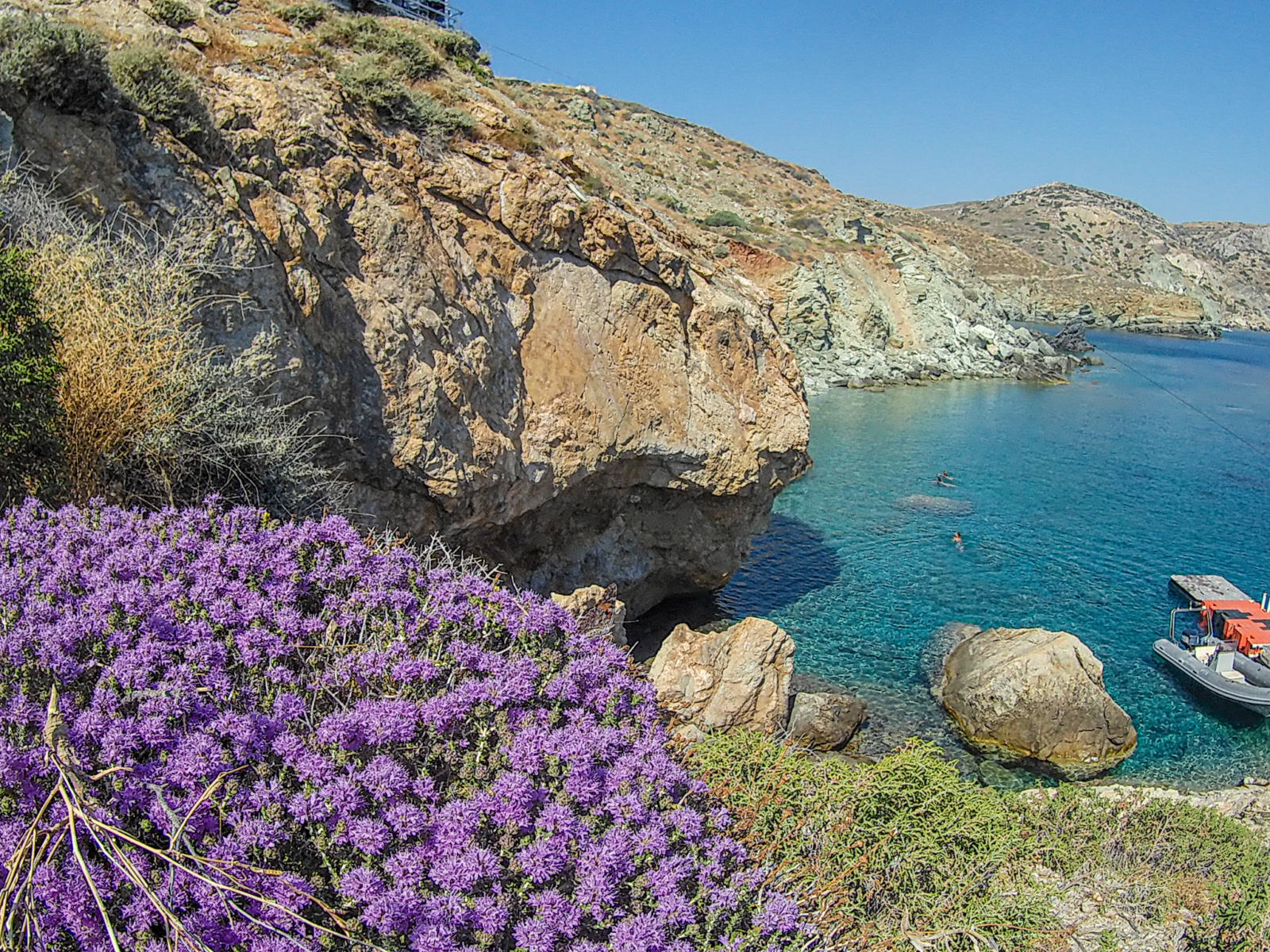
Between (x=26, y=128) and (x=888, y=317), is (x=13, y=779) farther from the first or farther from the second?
(x=888, y=317)

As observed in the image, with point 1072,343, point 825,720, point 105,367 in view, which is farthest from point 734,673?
point 1072,343

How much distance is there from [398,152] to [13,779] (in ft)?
33.6

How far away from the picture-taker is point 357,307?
10312 millimetres

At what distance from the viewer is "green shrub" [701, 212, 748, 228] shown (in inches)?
2351

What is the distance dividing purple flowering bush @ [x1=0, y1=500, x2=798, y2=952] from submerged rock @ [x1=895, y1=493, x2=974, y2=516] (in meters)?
26.7

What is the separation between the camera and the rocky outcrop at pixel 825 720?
1507 cm

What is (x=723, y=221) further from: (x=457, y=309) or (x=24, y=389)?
(x=24, y=389)

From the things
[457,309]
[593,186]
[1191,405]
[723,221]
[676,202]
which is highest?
[676,202]

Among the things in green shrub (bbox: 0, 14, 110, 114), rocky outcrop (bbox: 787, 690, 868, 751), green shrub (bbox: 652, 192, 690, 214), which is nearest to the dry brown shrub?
green shrub (bbox: 0, 14, 110, 114)

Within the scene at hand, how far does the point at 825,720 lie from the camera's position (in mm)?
15359

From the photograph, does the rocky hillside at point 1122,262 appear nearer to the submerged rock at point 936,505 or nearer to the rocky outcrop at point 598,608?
the submerged rock at point 936,505

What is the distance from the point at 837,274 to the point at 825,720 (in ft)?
164

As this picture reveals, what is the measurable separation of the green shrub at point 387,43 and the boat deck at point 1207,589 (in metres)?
22.2

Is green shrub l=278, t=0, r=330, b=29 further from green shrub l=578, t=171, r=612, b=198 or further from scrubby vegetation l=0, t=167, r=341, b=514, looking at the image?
scrubby vegetation l=0, t=167, r=341, b=514
